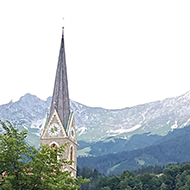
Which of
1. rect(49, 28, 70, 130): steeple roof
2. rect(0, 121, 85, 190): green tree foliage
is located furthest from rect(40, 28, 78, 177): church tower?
rect(0, 121, 85, 190): green tree foliage

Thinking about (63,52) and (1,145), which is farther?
(63,52)

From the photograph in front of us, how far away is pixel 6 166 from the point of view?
121ft

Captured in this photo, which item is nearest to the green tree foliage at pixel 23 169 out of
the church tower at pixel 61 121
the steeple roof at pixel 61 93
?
the church tower at pixel 61 121

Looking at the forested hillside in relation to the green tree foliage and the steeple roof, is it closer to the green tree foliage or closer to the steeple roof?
the steeple roof

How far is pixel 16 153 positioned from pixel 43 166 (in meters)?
2.23

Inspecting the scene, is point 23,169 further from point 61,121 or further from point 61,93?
point 61,93

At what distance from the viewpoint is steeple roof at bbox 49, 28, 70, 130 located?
76.9 metres

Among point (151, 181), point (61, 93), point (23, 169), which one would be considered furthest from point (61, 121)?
point (151, 181)

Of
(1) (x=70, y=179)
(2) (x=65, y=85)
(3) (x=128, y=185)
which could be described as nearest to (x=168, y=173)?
(3) (x=128, y=185)

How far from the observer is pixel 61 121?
75938 millimetres

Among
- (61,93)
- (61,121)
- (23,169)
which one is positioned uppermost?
(61,93)

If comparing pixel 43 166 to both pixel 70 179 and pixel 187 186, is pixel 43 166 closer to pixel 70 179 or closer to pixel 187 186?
pixel 70 179

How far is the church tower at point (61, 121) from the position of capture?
74875 mm

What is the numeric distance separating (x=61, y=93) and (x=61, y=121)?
15.9 feet
